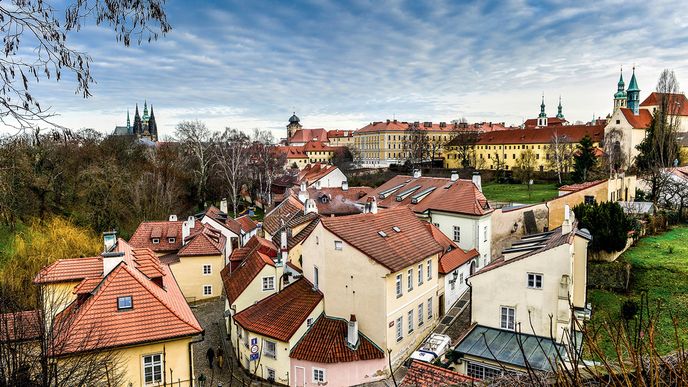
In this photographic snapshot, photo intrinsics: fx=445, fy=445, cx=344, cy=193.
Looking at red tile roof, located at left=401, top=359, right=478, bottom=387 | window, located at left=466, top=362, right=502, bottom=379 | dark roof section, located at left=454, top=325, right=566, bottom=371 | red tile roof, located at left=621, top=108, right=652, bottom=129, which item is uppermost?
red tile roof, located at left=621, top=108, right=652, bottom=129

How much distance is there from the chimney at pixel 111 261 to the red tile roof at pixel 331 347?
6.85 m

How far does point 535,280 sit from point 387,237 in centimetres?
600

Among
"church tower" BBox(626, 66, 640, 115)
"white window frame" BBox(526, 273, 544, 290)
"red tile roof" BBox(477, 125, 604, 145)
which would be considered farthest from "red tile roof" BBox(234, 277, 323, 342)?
"church tower" BBox(626, 66, 640, 115)

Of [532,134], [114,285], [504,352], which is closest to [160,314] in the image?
[114,285]

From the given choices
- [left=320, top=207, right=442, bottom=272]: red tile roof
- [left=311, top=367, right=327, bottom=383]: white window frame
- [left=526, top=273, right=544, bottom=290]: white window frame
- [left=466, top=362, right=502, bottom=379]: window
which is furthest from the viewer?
[left=320, top=207, right=442, bottom=272]: red tile roof

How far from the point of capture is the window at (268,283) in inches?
806

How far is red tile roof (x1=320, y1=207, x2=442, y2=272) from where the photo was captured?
17316 millimetres

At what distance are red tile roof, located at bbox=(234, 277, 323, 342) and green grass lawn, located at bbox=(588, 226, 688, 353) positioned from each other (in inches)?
417

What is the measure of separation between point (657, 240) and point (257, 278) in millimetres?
21692

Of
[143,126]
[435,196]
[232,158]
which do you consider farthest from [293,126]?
[435,196]

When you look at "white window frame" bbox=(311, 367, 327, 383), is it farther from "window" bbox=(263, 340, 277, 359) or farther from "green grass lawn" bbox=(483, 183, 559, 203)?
"green grass lawn" bbox=(483, 183, 559, 203)

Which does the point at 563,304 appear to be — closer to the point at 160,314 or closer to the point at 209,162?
the point at 160,314

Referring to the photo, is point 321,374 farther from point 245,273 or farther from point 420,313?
point 245,273

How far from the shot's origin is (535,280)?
15852 mm
